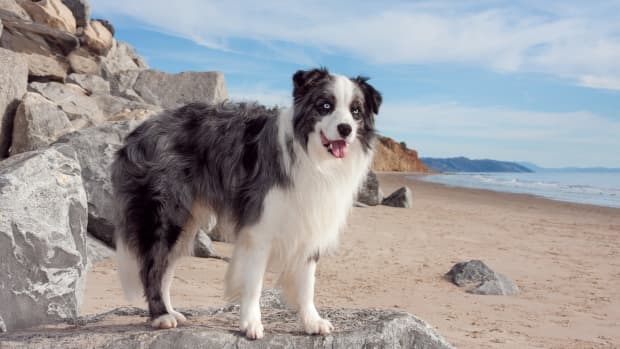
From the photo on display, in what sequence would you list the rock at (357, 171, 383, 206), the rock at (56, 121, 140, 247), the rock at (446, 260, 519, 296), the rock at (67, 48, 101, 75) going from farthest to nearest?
the rock at (67, 48, 101, 75)
the rock at (357, 171, 383, 206)
the rock at (446, 260, 519, 296)
the rock at (56, 121, 140, 247)

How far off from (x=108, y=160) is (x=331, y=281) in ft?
10.7

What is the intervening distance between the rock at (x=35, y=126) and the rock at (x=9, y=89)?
0.69 ft

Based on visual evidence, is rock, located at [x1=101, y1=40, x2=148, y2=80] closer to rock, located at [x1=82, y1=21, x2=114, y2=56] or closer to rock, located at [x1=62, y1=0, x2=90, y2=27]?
rock, located at [x1=82, y1=21, x2=114, y2=56]

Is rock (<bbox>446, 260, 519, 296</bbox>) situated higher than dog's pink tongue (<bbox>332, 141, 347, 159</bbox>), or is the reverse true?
dog's pink tongue (<bbox>332, 141, 347, 159</bbox>)

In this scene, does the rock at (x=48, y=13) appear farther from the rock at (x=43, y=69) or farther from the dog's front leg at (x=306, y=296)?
the dog's front leg at (x=306, y=296)

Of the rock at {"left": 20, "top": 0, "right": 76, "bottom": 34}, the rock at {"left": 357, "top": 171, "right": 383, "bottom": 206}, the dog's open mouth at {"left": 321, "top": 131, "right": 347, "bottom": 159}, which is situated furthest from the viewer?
the rock at {"left": 20, "top": 0, "right": 76, "bottom": 34}

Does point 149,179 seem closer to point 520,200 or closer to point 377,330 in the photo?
point 377,330

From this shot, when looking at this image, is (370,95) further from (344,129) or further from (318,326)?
(318,326)

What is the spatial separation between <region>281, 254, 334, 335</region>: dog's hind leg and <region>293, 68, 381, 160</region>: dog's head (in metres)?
0.76

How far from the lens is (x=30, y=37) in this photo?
593 inches

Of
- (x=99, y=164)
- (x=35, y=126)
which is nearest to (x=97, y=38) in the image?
(x=35, y=126)

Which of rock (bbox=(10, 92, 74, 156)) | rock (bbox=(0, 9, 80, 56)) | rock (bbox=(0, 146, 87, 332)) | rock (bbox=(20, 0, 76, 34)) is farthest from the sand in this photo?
rock (bbox=(20, 0, 76, 34))

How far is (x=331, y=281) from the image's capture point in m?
7.96

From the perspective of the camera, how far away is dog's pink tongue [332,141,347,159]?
3.61 m
